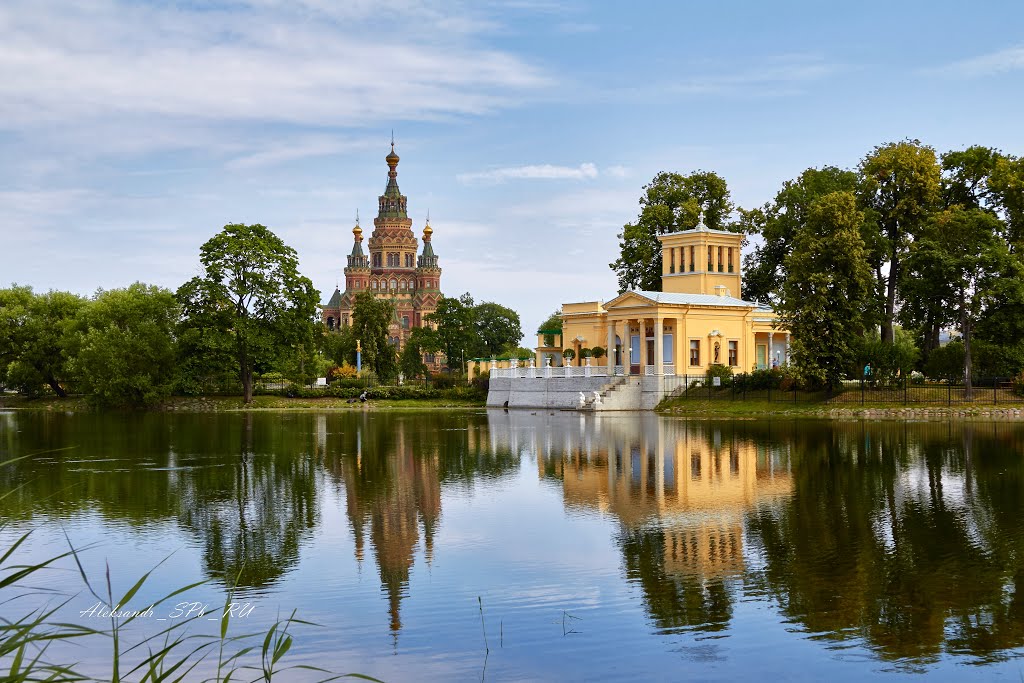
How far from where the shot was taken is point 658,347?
A: 63.3 metres

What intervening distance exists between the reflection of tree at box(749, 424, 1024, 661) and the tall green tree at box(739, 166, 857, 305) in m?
40.4

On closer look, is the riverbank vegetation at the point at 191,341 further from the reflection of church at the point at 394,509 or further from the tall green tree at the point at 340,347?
the reflection of church at the point at 394,509

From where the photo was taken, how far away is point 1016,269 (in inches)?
1955

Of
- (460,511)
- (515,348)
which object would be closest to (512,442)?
(460,511)

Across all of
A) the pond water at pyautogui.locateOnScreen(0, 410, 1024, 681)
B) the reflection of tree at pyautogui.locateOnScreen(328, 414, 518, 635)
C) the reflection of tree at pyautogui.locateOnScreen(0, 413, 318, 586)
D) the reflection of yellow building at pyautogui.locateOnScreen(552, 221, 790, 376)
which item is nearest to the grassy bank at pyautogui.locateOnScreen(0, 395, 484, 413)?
the reflection of yellow building at pyautogui.locateOnScreen(552, 221, 790, 376)

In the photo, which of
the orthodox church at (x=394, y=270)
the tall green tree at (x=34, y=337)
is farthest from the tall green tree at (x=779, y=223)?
the orthodox church at (x=394, y=270)

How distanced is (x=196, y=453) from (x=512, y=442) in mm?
11039

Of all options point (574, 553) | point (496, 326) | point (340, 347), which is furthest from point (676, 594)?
point (496, 326)

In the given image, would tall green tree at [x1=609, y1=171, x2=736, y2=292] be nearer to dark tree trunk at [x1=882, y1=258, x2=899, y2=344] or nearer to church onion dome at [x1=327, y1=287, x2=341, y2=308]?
dark tree trunk at [x1=882, y1=258, x2=899, y2=344]

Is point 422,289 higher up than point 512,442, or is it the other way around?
point 422,289

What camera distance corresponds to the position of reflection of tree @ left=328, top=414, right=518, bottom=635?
52.2 ft

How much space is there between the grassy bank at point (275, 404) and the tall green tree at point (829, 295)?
82.1ft

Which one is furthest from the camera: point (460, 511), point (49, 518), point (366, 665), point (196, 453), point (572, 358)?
point (572, 358)

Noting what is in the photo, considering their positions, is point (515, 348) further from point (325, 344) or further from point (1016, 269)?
point (1016, 269)
